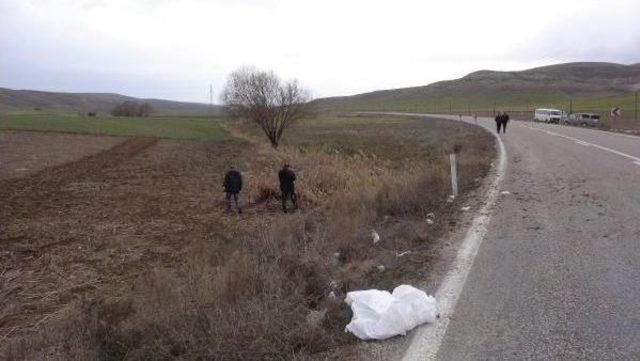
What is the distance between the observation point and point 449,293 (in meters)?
5.53

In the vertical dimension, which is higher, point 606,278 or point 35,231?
point 606,278

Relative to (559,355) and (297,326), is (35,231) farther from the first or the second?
(559,355)

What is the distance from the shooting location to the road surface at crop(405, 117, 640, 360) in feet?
14.3

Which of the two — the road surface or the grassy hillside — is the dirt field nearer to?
the road surface

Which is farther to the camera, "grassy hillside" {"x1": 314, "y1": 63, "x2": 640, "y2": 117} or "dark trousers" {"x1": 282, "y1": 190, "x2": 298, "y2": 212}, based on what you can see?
"grassy hillside" {"x1": 314, "y1": 63, "x2": 640, "y2": 117}

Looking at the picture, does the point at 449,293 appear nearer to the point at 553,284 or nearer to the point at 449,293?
the point at 449,293

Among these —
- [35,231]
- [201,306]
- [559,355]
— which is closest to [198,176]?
[35,231]

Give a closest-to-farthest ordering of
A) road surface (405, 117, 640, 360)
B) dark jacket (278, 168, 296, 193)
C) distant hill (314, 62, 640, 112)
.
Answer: road surface (405, 117, 640, 360) → dark jacket (278, 168, 296, 193) → distant hill (314, 62, 640, 112)

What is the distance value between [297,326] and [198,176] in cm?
2317

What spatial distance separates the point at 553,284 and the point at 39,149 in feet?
126

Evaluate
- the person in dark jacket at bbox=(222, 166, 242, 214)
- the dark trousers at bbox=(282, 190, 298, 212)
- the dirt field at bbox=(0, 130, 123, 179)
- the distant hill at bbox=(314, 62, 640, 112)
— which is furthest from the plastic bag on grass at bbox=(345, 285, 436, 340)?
the distant hill at bbox=(314, 62, 640, 112)

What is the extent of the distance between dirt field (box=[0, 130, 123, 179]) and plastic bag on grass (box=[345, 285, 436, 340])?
974 inches

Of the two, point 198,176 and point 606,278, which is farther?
point 198,176

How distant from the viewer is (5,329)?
757 cm
